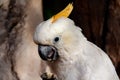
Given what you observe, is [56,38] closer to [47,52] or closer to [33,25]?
[47,52]

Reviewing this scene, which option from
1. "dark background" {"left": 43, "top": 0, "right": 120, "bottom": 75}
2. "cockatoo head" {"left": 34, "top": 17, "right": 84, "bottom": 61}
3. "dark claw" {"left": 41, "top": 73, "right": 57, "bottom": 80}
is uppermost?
"cockatoo head" {"left": 34, "top": 17, "right": 84, "bottom": 61}

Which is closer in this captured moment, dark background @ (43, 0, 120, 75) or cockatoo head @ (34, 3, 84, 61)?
cockatoo head @ (34, 3, 84, 61)

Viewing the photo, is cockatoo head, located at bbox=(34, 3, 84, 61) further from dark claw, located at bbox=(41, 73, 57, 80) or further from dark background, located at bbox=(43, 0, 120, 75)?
dark background, located at bbox=(43, 0, 120, 75)

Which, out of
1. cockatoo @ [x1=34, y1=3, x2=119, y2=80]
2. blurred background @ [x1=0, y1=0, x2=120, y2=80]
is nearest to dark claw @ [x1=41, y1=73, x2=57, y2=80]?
cockatoo @ [x1=34, y1=3, x2=119, y2=80]

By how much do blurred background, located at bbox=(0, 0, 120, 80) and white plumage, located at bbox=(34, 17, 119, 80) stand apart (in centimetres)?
36

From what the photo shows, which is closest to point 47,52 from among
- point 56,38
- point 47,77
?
point 56,38

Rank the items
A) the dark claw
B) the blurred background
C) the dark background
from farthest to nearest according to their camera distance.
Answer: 1. the dark background
2. the blurred background
3. the dark claw

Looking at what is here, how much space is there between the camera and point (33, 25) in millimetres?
2920

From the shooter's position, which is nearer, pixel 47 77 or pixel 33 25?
pixel 47 77

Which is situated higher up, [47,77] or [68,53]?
[68,53]

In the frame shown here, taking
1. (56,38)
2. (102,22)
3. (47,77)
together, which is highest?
(56,38)

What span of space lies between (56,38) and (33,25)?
583 mm

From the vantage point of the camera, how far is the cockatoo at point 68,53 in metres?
2.36

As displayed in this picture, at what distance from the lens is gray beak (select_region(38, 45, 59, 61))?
2391 mm
